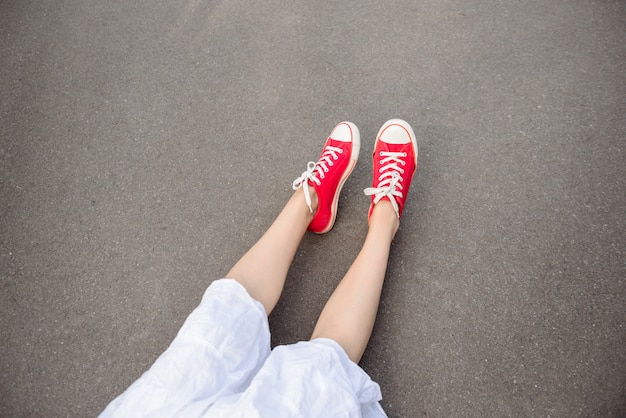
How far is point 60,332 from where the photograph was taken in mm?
1029

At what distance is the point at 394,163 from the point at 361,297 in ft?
1.27

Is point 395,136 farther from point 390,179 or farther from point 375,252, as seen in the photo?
point 375,252

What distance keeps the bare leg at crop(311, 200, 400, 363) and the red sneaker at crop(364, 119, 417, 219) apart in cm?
4

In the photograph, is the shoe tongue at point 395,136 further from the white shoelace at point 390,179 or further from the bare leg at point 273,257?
the bare leg at point 273,257

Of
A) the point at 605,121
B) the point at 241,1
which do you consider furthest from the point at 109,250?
the point at 605,121

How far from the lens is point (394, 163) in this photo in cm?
105

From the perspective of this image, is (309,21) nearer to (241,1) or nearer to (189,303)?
(241,1)

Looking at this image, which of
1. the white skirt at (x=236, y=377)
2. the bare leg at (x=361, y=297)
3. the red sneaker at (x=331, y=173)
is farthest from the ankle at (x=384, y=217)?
the white skirt at (x=236, y=377)

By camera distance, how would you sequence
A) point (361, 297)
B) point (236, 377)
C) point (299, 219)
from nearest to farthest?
point (236, 377)
point (361, 297)
point (299, 219)

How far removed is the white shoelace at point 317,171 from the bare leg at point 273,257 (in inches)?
0.8

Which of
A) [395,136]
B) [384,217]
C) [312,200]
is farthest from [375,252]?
[395,136]

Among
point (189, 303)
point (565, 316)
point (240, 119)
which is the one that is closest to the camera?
point (565, 316)

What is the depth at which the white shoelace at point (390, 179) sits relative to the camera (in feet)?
3.28

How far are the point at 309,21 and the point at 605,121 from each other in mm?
922
